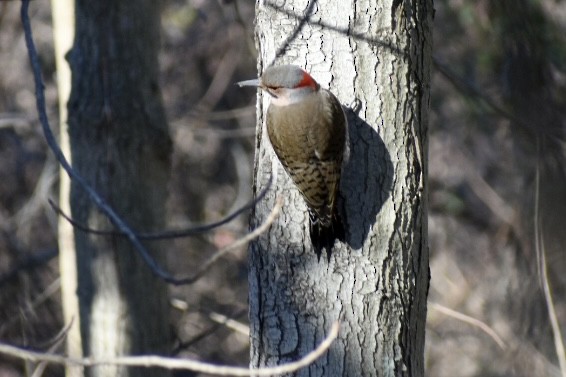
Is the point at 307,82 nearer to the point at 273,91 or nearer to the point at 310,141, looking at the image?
the point at 273,91

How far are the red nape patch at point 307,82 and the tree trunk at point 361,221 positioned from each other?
4 centimetres

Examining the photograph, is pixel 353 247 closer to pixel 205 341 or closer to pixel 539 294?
pixel 539 294

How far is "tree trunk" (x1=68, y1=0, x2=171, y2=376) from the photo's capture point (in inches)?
197

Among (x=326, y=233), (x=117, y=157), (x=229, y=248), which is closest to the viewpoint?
(x=229, y=248)

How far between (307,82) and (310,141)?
397 millimetres

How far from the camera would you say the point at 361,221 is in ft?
11.0

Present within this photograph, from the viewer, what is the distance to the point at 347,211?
339cm

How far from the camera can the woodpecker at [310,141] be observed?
332 cm

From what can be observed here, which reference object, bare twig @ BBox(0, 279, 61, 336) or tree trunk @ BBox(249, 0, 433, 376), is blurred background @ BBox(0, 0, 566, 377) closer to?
bare twig @ BBox(0, 279, 61, 336)

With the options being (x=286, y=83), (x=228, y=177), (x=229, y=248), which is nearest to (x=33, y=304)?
(x=286, y=83)

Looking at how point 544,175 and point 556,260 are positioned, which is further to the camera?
point 556,260

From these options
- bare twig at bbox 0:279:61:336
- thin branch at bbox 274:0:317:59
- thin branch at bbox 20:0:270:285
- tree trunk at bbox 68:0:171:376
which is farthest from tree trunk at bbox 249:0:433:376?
bare twig at bbox 0:279:61:336

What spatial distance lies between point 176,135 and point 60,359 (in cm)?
849

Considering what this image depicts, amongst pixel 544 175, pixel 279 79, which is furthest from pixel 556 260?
pixel 279 79
